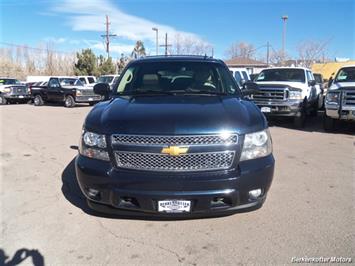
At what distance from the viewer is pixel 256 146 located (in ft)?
12.3

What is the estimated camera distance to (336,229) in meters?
3.90

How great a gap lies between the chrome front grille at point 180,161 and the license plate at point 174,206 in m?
0.30

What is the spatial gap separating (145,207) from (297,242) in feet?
4.82

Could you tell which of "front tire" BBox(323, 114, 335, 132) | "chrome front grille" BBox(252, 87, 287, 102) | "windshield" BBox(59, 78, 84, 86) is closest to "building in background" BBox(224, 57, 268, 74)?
"windshield" BBox(59, 78, 84, 86)

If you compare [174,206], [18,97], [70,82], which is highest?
[70,82]

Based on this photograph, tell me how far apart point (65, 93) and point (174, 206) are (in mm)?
20125

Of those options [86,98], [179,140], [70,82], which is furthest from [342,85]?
[70,82]

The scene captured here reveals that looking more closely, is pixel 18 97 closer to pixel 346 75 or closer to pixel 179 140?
pixel 346 75

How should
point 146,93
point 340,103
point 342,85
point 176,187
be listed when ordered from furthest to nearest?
point 342,85 < point 340,103 < point 146,93 < point 176,187

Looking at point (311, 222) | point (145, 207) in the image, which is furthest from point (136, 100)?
point (311, 222)

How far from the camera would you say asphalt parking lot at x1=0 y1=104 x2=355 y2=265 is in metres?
3.37

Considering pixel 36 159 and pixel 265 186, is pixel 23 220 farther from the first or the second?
pixel 36 159

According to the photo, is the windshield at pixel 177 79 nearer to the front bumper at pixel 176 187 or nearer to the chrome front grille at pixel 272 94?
the front bumper at pixel 176 187
